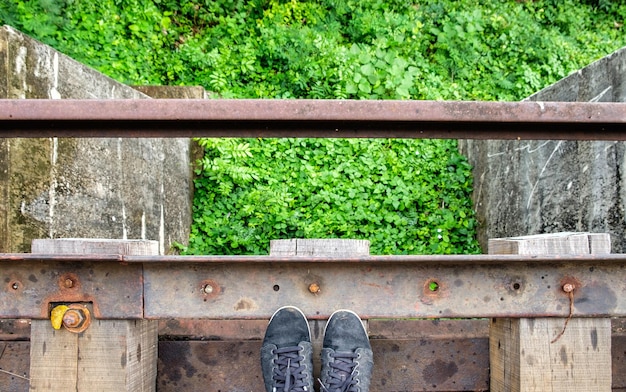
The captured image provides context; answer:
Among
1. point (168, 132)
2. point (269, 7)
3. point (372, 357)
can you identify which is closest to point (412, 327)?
point (372, 357)

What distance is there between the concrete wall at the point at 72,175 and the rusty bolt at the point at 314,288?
2071 millimetres

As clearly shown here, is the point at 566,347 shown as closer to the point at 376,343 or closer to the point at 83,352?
the point at 376,343

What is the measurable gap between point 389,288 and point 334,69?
437cm

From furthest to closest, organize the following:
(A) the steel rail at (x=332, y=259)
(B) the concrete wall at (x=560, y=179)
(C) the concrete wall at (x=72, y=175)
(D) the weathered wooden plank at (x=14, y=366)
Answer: (B) the concrete wall at (x=560, y=179) < (C) the concrete wall at (x=72, y=175) < (D) the weathered wooden plank at (x=14, y=366) < (A) the steel rail at (x=332, y=259)

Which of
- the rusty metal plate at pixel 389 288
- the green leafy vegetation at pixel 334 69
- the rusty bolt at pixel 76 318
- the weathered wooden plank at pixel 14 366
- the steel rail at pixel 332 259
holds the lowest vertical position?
the weathered wooden plank at pixel 14 366

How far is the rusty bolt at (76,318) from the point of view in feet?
4.57

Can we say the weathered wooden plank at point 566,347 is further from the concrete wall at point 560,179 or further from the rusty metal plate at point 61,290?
the concrete wall at point 560,179

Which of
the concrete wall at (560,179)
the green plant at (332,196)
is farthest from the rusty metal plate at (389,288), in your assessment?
the green plant at (332,196)

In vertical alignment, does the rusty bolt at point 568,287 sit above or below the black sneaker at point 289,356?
above

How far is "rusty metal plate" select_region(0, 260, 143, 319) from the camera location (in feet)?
4.70

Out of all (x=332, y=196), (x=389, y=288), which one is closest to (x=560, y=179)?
(x=332, y=196)

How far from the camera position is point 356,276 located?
1.48 metres

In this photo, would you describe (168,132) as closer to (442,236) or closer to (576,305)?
(576,305)

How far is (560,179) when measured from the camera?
3832 millimetres
